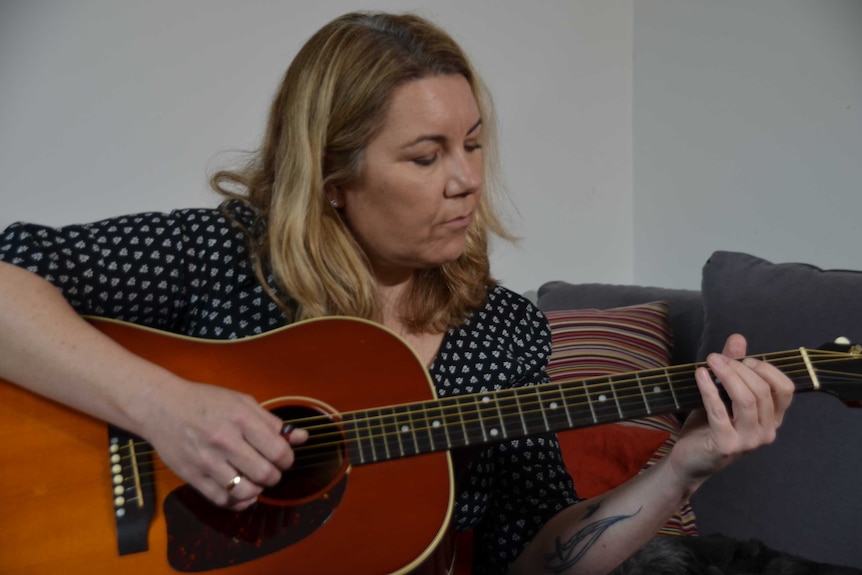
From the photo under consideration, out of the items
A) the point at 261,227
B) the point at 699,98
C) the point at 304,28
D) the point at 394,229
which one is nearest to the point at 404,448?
the point at 394,229

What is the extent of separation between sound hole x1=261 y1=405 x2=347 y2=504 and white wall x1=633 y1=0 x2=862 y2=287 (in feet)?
4.46

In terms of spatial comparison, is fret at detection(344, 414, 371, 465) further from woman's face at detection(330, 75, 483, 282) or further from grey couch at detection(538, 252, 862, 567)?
grey couch at detection(538, 252, 862, 567)

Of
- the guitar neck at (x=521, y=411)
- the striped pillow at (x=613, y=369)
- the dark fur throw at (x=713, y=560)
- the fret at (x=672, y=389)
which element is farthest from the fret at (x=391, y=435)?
the striped pillow at (x=613, y=369)

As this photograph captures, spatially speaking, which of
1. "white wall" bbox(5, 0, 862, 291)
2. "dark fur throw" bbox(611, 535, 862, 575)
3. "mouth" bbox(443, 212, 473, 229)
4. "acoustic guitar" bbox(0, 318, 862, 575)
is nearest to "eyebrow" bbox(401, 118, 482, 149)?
"mouth" bbox(443, 212, 473, 229)

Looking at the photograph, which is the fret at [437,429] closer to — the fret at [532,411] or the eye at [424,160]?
the fret at [532,411]

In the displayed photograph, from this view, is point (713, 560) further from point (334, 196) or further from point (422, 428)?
point (334, 196)

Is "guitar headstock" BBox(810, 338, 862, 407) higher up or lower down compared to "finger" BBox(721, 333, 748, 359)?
lower down

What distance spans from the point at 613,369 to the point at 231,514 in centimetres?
120

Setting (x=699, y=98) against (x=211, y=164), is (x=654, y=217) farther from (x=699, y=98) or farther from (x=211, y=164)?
(x=211, y=164)

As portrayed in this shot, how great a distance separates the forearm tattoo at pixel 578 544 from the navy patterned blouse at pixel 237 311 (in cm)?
8

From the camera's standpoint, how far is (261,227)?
1245 millimetres

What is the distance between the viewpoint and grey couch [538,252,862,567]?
143 centimetres

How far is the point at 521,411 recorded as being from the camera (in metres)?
0.99

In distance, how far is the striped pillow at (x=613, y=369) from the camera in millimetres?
1727
